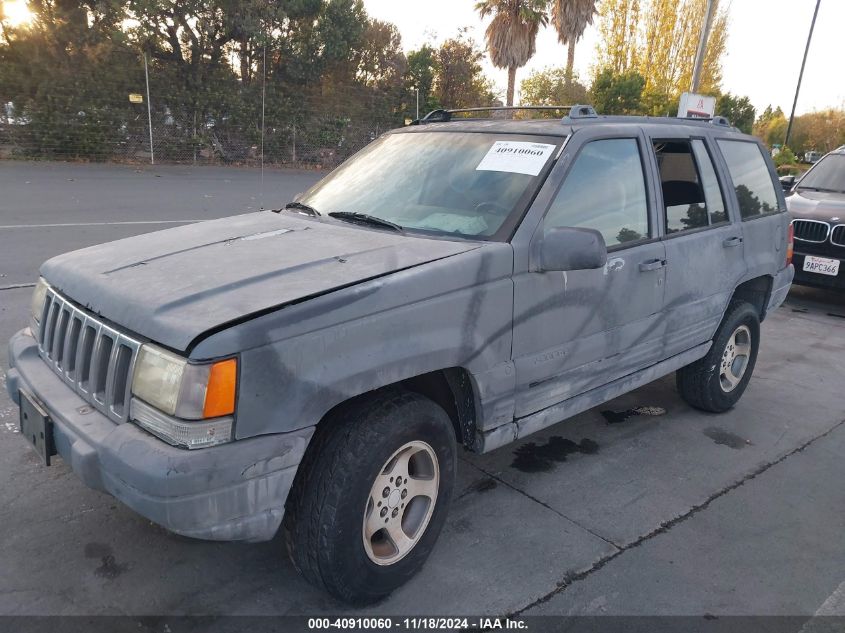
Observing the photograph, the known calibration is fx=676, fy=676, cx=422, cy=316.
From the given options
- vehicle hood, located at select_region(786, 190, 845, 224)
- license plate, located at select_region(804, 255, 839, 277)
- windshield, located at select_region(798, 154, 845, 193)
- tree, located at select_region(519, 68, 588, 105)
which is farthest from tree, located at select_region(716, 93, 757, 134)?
license plate, located at select_region(804, 255, 839, 277)

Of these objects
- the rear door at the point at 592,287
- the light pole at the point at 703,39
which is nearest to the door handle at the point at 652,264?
the rear door at the point at 592,287

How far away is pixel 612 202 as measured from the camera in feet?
11.4

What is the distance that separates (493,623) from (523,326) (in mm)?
1203

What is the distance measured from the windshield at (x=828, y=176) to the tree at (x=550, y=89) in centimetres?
2347

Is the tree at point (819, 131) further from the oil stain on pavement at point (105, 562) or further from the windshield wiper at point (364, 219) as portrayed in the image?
the oil stain on pavement at point (105, 562)

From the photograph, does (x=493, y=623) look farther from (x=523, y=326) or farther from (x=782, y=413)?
(x=782, y=413)

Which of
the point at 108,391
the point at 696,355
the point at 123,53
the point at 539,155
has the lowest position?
the point at 696,355

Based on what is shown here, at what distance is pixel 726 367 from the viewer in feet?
15.5

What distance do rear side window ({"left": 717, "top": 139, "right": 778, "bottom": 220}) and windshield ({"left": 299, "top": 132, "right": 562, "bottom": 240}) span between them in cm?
186

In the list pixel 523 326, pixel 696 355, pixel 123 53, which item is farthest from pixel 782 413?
pixel 123 53

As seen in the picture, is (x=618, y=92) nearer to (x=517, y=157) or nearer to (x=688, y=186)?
(x=688, y=186)

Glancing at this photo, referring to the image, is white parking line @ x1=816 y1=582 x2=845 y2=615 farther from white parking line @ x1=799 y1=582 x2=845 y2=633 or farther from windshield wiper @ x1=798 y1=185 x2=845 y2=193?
windshield wiper @ x1=798 y1=185 x2=845 y2=193

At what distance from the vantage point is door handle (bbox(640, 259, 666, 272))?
3.56 meters

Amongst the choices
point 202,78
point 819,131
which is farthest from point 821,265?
point 819,131
